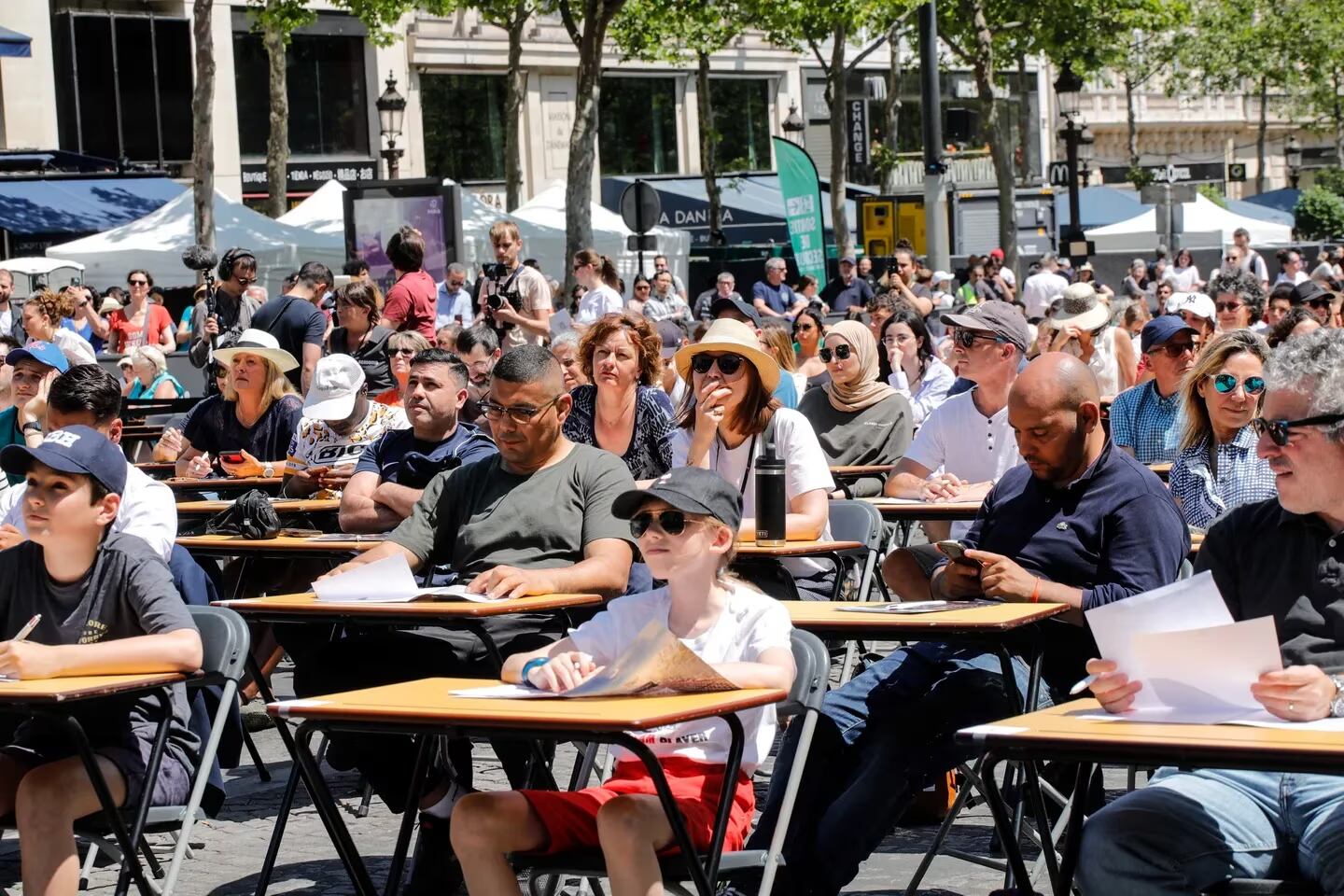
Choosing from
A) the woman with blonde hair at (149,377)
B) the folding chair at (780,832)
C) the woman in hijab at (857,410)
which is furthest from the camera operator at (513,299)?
the folding chair at (780,832)

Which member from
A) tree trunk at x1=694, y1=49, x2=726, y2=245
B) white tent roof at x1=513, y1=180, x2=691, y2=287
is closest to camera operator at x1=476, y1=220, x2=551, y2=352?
white tent roof at x1=513, y1=180, x2=691, y2=287

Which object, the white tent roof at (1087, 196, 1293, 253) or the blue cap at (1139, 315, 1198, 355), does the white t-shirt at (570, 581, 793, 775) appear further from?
the white tent roof at (1087, 196, 1293, 253)

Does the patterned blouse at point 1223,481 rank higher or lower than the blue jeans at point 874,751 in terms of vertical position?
higher

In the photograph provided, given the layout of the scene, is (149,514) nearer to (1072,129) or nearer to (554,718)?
(554,718)

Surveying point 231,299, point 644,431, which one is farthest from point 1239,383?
point 231,299

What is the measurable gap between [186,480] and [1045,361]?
511 cm

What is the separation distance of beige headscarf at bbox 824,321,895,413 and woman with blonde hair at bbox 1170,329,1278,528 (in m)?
2.80

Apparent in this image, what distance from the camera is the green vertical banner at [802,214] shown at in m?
25.5

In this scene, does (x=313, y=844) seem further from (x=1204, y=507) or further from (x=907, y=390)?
(x=907, y=390)

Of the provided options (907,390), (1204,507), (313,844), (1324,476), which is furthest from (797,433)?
(907,390)

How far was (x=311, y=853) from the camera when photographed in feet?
21.3

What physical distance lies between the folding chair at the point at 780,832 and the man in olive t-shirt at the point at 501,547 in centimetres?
118

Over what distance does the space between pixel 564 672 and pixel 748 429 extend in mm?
2934

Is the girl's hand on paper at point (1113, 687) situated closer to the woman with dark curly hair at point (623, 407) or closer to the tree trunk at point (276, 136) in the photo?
the woman with dark curly hair at point (623, 407)
